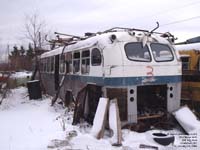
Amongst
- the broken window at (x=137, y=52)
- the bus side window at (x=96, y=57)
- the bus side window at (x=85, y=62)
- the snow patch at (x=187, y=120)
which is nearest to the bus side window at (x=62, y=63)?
the bus side window at (x=85, y=62)

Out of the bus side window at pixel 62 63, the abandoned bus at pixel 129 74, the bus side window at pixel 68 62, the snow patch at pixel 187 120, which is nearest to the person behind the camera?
the snow patch at pixel 187 120

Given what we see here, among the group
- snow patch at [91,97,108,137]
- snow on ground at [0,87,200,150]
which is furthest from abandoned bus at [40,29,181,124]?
snow on ground at [0,87,200,150]

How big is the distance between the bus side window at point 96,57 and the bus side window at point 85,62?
0.44 meters

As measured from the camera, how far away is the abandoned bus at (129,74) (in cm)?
821

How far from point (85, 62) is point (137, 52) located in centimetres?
188

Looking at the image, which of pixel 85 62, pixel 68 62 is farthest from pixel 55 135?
pixel 68 62

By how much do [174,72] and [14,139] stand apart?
485 centimetres

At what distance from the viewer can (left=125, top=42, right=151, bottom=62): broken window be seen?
8.54 metres

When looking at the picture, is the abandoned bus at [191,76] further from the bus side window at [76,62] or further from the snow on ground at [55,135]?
the bus side window at [76,62]

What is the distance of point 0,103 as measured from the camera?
13.8 meters

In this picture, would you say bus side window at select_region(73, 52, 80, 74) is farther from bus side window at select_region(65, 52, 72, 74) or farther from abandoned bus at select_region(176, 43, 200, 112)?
abandoned bus at select_region(176, 43, 200, 112)

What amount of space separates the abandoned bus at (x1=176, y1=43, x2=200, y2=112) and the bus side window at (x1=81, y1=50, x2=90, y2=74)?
3.85 meters

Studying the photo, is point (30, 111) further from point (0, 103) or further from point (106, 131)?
point (106, 131)

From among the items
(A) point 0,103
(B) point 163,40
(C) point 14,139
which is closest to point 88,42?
(B) point 163,40
